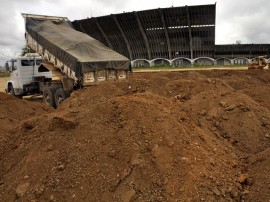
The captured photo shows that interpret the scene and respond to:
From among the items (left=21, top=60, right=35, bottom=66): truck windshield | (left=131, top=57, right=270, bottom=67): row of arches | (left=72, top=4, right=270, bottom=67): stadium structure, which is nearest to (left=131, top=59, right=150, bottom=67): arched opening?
(left=72, top=4, right=270, bottom=67): stadium structure

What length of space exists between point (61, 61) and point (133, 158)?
31.0 ft

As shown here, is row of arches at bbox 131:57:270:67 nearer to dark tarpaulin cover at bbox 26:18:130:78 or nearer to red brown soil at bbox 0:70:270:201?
dark tarpaulin cover at bbox 26:18:130:78

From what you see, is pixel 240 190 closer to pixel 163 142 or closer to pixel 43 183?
pixel 163 142

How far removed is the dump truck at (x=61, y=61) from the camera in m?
13.4

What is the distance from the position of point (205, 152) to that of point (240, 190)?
37.6 inches

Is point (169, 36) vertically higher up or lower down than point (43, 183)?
higher up

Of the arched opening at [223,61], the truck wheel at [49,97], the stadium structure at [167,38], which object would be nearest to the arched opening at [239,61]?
the stadium structure at [167,38]

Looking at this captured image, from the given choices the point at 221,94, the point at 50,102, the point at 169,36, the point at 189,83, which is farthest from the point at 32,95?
the point at 169,36

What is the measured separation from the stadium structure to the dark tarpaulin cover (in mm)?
43527

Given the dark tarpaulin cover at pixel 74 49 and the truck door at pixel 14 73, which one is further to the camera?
the truck door at pixel 14 73

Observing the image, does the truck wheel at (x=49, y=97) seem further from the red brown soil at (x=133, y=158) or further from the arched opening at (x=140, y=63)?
the arched opening at (x=140, y=63)

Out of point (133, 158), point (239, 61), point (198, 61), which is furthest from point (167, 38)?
point (133, 158)

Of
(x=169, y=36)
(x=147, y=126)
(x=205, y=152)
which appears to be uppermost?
(x=169, y=36)

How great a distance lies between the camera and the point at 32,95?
1831 cm
